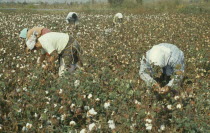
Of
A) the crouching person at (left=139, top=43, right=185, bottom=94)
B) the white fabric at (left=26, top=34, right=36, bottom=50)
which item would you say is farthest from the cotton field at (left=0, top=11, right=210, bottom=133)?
the white fabric at (left=26, top=34, right=36, bottom=50)

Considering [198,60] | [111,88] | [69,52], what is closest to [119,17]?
[198,60]

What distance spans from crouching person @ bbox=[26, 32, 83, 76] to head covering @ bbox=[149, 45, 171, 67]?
161 centimetres

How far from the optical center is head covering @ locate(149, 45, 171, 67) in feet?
10.3

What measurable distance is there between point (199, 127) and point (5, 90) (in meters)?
2.64

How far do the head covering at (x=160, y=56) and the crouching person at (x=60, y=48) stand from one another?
1.61 metres

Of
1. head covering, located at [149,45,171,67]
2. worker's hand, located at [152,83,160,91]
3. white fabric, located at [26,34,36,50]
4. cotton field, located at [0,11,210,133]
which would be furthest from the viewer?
white fabric, located at [26,34,36,50]

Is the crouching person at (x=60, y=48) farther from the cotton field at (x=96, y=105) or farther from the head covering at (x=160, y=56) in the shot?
the head covering at (x=160, y=56)

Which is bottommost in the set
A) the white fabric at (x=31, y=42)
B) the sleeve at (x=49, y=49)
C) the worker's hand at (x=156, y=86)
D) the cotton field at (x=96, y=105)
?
the cotton field at (x=96, y=105)

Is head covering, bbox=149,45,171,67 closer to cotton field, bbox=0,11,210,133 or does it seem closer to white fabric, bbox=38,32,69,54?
cotton field, bbox=0,11,210,133

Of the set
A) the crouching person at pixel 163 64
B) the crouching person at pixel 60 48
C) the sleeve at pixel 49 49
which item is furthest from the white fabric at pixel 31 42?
the crouching person at pixel 163 64

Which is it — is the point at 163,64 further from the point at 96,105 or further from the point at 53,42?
the point at 53,42

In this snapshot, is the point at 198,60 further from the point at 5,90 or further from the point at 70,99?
the point at 5,90

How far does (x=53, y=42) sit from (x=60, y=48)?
20 cm

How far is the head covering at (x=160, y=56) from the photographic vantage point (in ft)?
10.3
